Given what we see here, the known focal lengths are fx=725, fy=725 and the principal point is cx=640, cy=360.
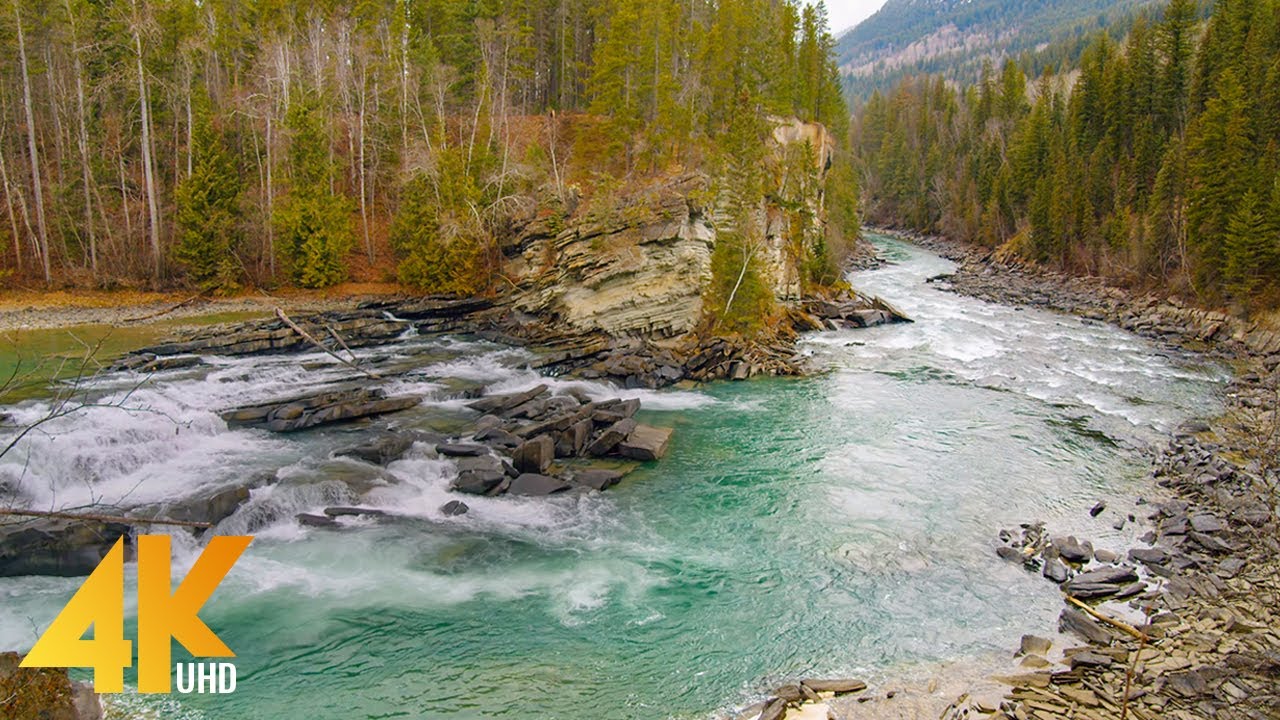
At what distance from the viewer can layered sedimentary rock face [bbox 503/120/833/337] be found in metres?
34.2

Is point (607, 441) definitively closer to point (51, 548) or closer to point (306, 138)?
point (51, 548)

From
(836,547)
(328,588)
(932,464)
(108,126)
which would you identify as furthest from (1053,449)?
(108,126)

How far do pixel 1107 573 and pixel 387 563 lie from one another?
13.8m

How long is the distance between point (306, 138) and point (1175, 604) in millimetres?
43182

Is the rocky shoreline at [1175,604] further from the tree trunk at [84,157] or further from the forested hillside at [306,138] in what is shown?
the tree trunk at [84,157]

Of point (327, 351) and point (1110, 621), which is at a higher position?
point (327, 351)

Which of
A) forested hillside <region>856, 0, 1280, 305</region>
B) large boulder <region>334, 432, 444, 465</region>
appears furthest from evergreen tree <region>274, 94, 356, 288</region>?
forested hillside <region>856, 0, 1280, 305</region>

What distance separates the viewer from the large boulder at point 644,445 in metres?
20.3

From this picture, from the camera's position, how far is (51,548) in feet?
43.8

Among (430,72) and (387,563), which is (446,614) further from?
(430,72)

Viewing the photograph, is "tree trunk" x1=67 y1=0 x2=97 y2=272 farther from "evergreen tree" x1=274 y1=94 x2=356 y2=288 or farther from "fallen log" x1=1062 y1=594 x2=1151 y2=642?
"fallen log" x1=1062 y1=594 x2=1151 y2=642

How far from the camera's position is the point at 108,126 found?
1625 inches

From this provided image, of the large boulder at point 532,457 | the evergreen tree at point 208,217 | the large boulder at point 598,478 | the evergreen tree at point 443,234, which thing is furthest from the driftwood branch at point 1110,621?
the evergreen tree at point 208,217

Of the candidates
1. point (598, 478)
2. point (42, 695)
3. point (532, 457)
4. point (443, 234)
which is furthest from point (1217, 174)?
point (42, 695)
